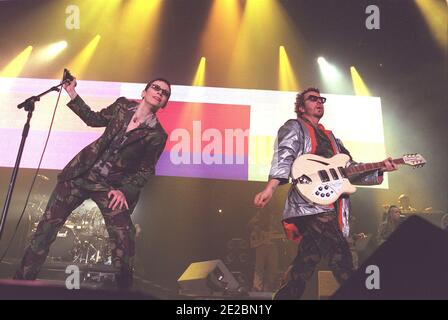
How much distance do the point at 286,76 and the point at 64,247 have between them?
255 cm

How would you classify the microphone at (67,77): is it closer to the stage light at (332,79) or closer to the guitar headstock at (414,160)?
the stage light at (332,79)

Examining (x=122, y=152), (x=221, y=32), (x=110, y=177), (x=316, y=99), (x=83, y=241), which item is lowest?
(x=83, y=241)

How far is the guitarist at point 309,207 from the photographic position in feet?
12.3

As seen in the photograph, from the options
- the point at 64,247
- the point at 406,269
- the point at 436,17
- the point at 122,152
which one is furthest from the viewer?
the point at 436,17

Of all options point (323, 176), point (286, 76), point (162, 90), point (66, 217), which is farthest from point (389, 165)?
point (66, 217)

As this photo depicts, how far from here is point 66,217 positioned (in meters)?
3.91

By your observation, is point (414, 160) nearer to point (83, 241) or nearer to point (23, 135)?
point (83, 241)

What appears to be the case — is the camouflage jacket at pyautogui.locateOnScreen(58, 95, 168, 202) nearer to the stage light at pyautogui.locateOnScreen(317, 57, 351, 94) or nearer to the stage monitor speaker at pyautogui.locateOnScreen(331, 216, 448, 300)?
the stage light at pyautogui.locateOnScreen(317, 57, 351, 94)

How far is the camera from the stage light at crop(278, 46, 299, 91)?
→ 14.5 ft

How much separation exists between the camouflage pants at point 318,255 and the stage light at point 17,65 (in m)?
3.08

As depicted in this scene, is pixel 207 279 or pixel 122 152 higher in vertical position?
pixel 122 152

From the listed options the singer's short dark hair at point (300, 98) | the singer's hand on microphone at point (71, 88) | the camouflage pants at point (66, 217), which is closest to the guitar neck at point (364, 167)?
the singer's short dark hair at point (300, 98)
